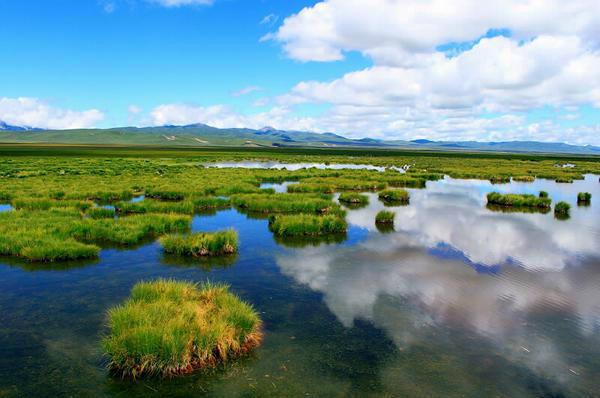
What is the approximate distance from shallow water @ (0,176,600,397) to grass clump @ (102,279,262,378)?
357 mm

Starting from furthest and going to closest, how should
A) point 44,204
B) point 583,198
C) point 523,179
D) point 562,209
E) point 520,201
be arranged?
point 523,179
point 583,198
point 520,201
point 562,209
point 44,204

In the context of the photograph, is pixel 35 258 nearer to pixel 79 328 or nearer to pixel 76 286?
pixel 76 286

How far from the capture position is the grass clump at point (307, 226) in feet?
73.3

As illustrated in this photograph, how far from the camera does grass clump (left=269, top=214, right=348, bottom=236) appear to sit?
2233cm

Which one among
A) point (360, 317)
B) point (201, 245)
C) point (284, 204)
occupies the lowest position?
point (360, 317)

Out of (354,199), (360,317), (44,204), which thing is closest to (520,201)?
(354,199)

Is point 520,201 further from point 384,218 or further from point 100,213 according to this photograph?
point 100,213

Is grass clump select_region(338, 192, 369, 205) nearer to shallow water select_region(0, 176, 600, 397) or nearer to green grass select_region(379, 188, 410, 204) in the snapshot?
green grass select_region(379, 188, 410, 204)

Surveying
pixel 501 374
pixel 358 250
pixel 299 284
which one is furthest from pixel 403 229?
pixel 501 374

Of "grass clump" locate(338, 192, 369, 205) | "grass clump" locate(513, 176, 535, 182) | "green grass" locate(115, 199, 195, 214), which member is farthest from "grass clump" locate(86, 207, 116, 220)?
"grass clump" locate(513, 176, 535, 182)

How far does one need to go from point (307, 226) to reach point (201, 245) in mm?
6684

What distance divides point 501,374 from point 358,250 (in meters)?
10.7

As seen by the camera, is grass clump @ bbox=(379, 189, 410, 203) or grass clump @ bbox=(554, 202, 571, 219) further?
grass clump @ bbox=(379, 189, 410, 203)

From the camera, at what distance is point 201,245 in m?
17.8
